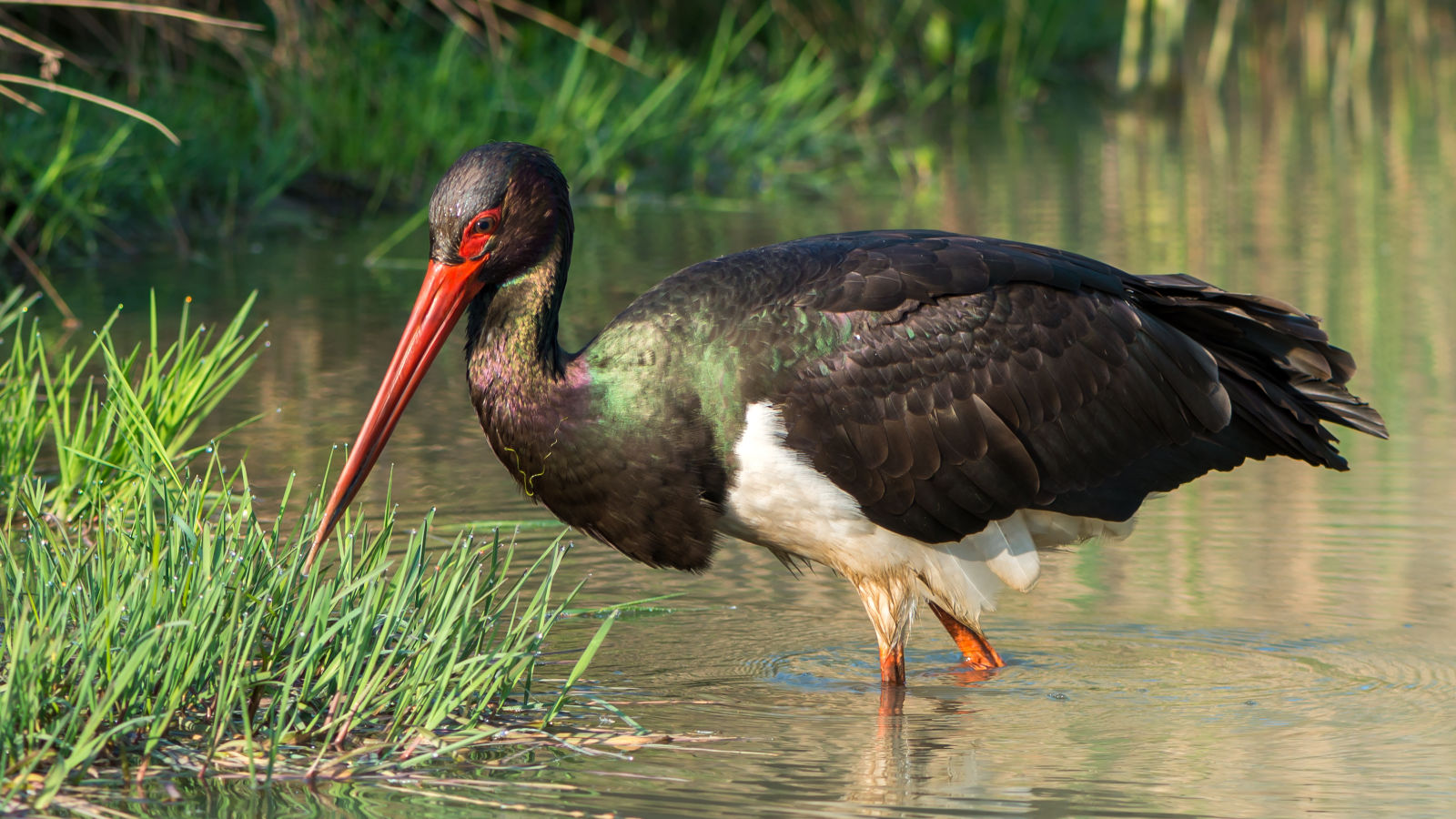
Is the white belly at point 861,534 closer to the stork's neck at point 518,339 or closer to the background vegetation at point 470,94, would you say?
the stork's neck at point 518,339

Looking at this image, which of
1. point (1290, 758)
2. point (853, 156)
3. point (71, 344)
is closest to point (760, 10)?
point (853, 156)

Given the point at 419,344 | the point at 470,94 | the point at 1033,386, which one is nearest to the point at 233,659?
the point at 419,344

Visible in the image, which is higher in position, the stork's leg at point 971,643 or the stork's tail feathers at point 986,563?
the stork's tail feathers at point 986,563

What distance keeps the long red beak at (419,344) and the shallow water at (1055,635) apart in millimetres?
702

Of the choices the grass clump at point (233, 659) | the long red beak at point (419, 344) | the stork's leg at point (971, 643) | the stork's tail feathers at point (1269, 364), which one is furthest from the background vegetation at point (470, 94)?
the stork's tail feathers at point (1269, 364)

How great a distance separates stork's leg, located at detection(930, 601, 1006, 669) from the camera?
4547 millimetres

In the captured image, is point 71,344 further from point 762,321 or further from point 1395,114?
point 1395,114

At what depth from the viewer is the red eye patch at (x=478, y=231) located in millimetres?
4289

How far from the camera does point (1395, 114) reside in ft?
49.5

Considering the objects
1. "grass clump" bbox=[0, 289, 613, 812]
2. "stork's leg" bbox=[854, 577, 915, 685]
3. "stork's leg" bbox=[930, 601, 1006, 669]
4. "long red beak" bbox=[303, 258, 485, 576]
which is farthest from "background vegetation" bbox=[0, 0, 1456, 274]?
"stork's leg" bbox=[930, 601, 1006, 669]

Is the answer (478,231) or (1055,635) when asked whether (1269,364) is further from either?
(478,231)

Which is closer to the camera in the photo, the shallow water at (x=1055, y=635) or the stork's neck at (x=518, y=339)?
the shallow water at (x=1055, y=635)

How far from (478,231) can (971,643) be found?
1465mm

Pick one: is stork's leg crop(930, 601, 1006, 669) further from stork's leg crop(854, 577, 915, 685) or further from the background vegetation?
the background vegetation
